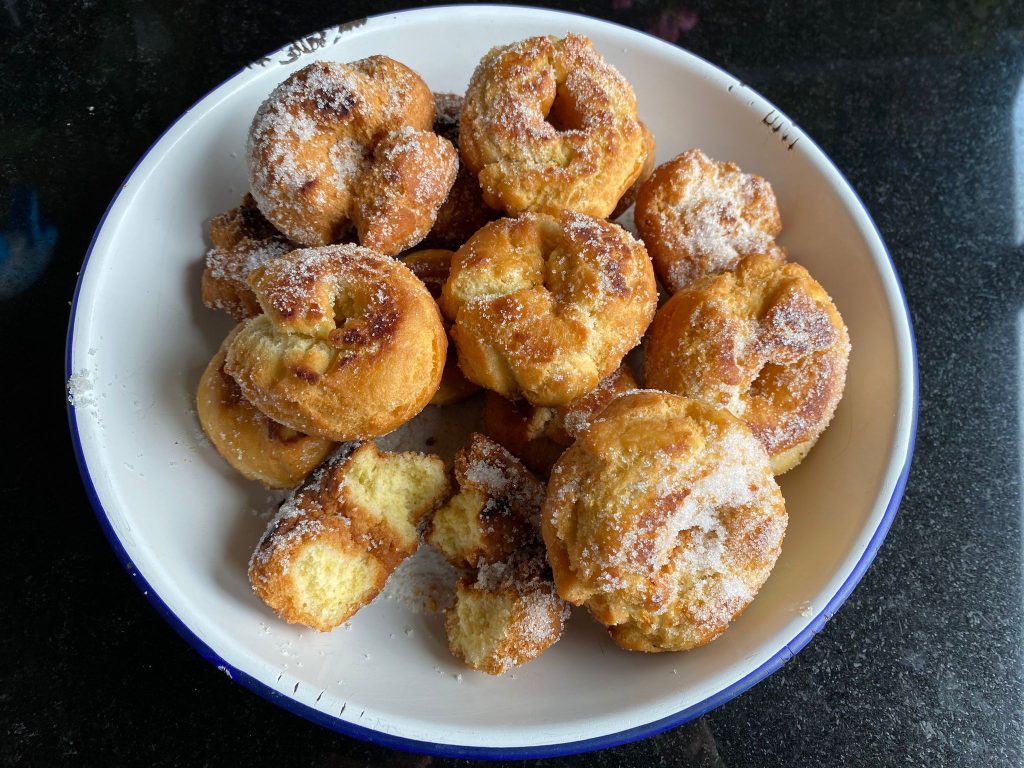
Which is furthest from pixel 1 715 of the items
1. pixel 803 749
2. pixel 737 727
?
pixel 803 749

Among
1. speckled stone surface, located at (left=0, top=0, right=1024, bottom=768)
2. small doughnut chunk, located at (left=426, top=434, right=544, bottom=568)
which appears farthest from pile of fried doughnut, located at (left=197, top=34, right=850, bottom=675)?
speckled stone surface, located at (left=0, top=0, right=1024, bottom=768)

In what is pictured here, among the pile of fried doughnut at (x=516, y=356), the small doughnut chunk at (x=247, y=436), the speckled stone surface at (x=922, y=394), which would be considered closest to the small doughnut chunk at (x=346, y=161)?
the pile of fried doughnut at (x=516, y=356)

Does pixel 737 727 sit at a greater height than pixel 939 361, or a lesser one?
lesser

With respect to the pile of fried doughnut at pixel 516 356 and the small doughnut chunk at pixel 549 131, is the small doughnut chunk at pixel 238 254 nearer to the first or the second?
the pile of fried doughnut at pixel 516 356

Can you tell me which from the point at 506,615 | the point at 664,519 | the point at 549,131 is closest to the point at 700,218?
the point at 549,131

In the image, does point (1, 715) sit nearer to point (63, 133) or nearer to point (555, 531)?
point (555, 531)

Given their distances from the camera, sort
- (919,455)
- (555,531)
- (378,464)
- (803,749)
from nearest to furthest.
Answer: (555,531)
(378,464)
(803,749)
(919,455)
